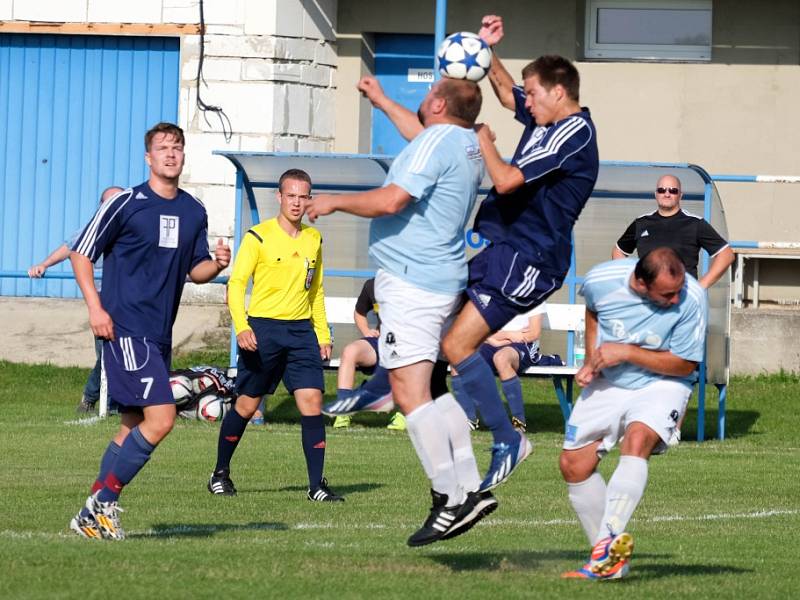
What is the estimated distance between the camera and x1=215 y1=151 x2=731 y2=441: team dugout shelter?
16.0 m

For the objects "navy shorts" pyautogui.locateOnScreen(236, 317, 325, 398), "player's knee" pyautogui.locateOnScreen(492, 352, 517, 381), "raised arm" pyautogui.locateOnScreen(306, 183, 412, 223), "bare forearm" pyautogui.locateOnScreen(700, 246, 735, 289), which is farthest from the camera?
"player's knee" pyautogui.locateOnScreen(492, 352, 517, 381)

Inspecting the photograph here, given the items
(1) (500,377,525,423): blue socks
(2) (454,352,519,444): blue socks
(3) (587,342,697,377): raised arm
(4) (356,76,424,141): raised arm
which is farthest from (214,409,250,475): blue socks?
(1) (500,377,525,423): blue socks

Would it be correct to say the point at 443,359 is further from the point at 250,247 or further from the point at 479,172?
the point at 250,247

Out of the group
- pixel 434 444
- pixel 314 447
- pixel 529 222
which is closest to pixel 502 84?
pixel 529 222

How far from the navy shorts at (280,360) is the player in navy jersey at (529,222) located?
349 centimetres

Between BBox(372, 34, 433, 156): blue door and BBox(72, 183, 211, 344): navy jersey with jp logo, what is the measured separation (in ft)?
40.4

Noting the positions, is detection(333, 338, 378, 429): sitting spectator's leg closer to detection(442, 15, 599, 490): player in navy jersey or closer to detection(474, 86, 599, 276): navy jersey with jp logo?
detection(442, 15, 599, 490): player in navy jersey

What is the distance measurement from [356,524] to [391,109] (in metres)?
3.01

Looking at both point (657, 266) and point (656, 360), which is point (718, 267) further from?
point (657, 266)

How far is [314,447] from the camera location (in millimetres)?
11125

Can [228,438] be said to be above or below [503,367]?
below

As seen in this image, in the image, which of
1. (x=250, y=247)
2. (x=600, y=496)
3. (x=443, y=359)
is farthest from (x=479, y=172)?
(x=250, y=247)

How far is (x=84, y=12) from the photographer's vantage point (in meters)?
20.4

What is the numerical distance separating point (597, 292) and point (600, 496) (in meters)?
1.04
